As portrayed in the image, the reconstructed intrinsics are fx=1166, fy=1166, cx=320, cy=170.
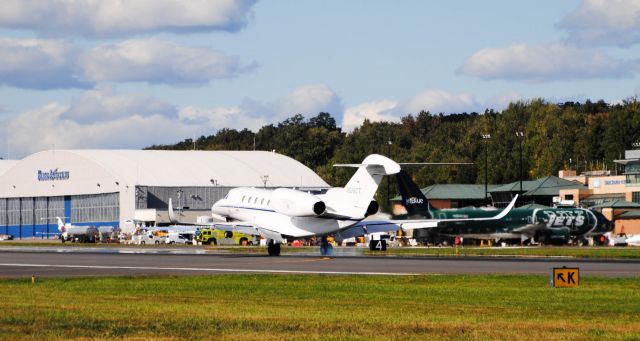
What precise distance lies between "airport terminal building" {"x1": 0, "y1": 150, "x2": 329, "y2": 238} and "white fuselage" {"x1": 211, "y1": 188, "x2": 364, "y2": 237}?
8444cm

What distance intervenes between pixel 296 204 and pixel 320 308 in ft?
146

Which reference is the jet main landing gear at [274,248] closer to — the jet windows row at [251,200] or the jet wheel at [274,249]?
the jet wheel at [274,249]

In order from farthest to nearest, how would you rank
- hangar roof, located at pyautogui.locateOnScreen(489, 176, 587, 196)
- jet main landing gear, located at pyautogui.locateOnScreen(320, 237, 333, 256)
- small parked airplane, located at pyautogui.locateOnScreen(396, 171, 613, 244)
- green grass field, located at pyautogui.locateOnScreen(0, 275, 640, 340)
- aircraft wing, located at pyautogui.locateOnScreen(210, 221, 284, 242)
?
hangar roof, located at pyautogui.locateOnScreen(489, 176, 587, 196) < small parked airplane, located at pyautogui.locateOnScreen(396, 171, 613, 244) < jet main landing gear, located at pyautogui.locateOnScreen(320, 237, 333, 256) < aircraft wing, located at pyautogui.locateOnScreen(210, 221, 284, 242) < green grass field, located at pyautogui.locateOnScreen(0, 275, 640, 340)

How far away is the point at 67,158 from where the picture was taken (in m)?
184

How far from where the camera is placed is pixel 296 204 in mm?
78375

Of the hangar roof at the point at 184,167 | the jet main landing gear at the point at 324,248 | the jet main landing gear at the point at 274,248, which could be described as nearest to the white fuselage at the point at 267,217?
the jet main landing gear at the point at 274,248

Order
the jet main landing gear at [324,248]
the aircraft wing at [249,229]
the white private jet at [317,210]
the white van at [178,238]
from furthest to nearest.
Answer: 1. the white van at [178,238]
2. the jet main landing gear at [324,248]
3. the aircraft wing at [249,229]
4. the white private jet at [317,210]

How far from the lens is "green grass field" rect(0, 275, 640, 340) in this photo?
88.1 feet

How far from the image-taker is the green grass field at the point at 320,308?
26.9 m

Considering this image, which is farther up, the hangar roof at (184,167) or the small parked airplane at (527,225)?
the hangar roof at (184,167)

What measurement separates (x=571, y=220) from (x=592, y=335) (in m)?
96.6

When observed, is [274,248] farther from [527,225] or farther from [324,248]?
[527,225]

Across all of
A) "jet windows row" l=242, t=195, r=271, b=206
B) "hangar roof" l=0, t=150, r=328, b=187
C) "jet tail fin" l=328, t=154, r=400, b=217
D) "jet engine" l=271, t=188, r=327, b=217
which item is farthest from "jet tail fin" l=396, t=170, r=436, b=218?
"hangar roof" l=0, t=150, r=328, b=187

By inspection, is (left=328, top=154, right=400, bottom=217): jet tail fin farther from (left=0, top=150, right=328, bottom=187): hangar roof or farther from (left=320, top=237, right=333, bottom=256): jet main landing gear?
(left=0, top=150, right=328, bottom=187): hangar roof
